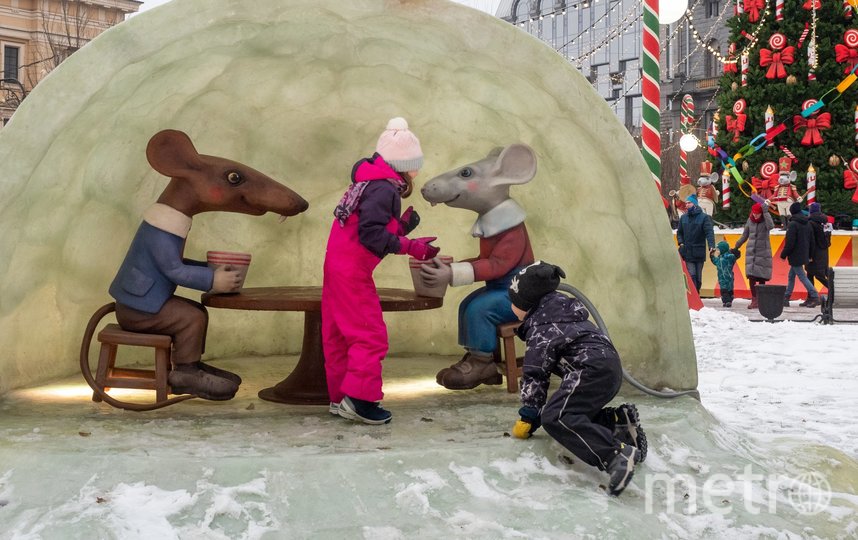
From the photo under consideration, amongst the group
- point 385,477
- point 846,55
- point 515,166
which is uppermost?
point 846,55

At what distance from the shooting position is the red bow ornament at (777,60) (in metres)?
17.3

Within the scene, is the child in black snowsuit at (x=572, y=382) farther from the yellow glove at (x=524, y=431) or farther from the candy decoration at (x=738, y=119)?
the candy decoration at (x=738, y=119)

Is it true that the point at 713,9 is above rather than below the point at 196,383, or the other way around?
above

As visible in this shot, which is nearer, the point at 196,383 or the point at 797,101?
the point at 196,383

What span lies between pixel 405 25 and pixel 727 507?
322cm

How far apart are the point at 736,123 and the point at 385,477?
15825 millimetres

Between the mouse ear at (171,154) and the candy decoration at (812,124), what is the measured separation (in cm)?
1450

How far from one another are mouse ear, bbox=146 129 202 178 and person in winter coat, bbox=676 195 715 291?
9029 mm

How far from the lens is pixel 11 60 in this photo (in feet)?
94.7

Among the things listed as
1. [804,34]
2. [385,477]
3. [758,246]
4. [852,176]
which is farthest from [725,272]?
[385,477]

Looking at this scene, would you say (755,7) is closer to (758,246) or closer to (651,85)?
(758,246)

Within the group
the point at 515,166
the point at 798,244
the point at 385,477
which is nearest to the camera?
the point at 385,477

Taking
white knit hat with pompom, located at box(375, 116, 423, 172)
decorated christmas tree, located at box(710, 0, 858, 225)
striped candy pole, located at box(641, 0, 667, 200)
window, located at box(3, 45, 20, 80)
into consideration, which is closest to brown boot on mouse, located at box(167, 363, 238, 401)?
white knit hat with pompom, located at box(375, 116, 423, 172)

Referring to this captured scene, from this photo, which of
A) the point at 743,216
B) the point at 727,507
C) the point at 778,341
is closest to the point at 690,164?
the point at 743,216
